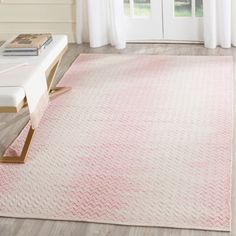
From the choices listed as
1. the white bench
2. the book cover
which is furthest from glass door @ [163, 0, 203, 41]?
the book cover

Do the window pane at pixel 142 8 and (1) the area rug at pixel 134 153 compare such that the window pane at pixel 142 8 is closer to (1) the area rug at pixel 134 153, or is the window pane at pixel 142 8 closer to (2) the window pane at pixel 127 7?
(2) the window pane at pixel 127 7

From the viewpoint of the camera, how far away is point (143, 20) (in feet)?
16.6

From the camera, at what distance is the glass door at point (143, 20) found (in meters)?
4.99

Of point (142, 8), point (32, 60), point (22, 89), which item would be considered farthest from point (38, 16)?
point (22, 89)

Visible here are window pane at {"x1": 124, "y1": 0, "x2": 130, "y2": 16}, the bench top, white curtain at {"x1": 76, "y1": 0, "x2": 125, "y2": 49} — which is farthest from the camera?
window pane at {"x1": 124, "y1": 0, "x2": 130, "y2": 16}

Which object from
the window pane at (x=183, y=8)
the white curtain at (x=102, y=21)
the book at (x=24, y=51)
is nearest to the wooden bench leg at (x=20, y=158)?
the book at (x=24, y=51)

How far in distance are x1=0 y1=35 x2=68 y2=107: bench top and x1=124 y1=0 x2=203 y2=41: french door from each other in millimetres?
1375

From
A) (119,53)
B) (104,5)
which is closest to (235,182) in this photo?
(119,53)

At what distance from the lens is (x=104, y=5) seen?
495 centimetres

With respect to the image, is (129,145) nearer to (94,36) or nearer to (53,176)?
(53,176)

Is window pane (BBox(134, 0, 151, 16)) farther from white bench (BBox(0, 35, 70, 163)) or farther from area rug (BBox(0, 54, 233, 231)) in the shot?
white bench (BBox(0, 35, 70, 163))

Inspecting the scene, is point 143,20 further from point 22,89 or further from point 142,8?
point 22,89

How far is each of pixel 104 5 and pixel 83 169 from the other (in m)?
2.36

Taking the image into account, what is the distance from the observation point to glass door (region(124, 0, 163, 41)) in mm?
4992
